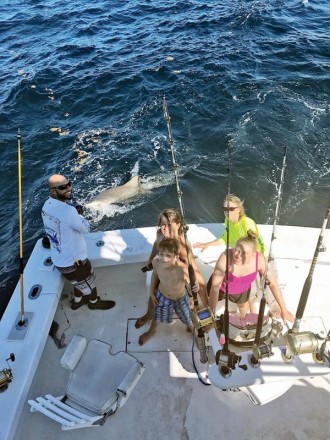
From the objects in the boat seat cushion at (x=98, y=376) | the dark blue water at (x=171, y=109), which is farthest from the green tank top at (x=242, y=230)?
the dark blue water at (x=171, y=109)

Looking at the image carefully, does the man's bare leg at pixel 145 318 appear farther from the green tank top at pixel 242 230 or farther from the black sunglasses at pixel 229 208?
the black sunglasses at pixel 229 208

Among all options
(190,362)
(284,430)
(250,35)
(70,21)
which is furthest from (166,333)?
(70,21)

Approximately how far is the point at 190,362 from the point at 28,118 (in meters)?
9.10

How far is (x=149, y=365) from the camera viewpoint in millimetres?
3910

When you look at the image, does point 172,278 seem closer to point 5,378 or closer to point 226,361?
point 226,361

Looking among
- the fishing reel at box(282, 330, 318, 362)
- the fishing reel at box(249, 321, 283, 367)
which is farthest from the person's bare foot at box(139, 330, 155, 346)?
the fishing reel at box(282, 330, 318, 362)

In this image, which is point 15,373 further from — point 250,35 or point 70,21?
point 70,21

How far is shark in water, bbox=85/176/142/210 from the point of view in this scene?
7.96 meters

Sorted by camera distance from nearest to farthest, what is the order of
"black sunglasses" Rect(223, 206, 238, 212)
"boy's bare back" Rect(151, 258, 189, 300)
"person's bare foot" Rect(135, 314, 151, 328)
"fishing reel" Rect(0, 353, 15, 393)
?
"fishing reel" Rect(0, 353, 15, 393) → "boy's bare back" Rect(151, 258, 189, 300) → "black sunglasses" Rect(223, 206, 238, 212) → "person's bare foot" Rect(135, 314, 151, 328)

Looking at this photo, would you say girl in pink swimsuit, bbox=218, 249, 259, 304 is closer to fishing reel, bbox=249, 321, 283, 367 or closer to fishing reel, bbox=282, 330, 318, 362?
fishing reel, bbox=249, 321, 283, 367

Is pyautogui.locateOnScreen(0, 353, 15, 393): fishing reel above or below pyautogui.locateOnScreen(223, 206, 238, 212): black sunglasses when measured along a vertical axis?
below

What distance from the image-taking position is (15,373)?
3363 mm

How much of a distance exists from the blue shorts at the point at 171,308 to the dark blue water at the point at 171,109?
365 cm

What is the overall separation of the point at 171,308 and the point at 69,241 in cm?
127
